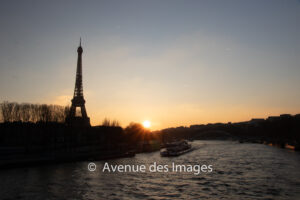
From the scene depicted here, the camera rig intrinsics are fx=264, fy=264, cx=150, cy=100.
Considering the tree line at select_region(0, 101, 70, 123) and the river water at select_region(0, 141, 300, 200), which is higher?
the tree line at select_region(0, 101, 70, 123)

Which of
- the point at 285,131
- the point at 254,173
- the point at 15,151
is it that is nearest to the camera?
the point at 254,173

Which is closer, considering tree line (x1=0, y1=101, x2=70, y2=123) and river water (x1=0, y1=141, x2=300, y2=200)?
river water (x1=0, y1=141, x2=300, y2=200)

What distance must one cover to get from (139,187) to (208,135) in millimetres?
113278

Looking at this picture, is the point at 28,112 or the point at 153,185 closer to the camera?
the point at 153,185

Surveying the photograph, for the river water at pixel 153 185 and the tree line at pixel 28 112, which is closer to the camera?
the river water at pixel 153 185

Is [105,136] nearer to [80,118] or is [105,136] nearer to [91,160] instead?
[80,118]

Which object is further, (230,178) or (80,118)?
(80,118)

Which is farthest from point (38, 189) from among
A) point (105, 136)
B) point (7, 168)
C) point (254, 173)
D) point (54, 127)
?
point (105, 136)

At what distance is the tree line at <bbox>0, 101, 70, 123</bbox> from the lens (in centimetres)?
3962

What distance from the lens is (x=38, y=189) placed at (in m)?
18.8

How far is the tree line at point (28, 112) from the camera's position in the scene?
39625 mm

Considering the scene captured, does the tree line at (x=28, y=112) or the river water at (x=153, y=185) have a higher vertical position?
the tree line at (x=28, y=112)

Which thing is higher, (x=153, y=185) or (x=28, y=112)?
(x=28, y=112)

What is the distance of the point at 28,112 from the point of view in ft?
135
